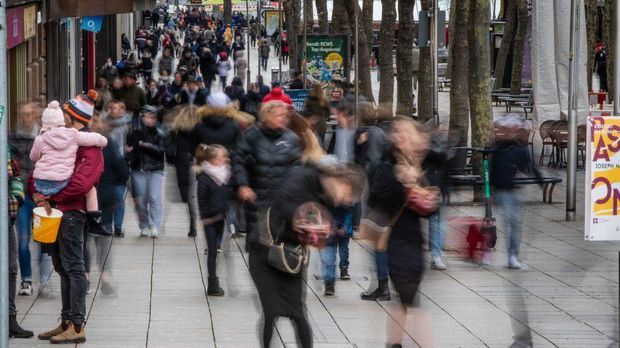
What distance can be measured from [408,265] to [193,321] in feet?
9.77

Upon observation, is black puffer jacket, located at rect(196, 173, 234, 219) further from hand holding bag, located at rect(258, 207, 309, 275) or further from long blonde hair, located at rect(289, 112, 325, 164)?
hand holding bag, located at rect(258, 207, 309, 275)

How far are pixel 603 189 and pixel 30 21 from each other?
13.0m

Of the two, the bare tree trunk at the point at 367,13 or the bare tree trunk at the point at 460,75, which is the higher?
the bare tree trunk at the point at 367,13

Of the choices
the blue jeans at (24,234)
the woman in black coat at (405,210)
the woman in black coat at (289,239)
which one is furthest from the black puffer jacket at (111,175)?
the woman in black coat at (289,239)

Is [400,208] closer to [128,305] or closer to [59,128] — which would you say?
[59,128]

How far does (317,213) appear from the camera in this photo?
8977 mm

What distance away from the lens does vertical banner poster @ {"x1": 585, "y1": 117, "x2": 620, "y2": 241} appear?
13.4 m

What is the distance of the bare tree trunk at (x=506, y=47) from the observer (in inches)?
1882

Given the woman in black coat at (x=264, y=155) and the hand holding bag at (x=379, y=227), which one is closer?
the hand holding bag at (x=379, y=227)

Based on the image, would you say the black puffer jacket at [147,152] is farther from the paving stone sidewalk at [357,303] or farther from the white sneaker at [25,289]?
the white sneaker at [25,289]

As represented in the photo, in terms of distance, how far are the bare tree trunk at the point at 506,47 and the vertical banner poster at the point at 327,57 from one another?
16.6 metres

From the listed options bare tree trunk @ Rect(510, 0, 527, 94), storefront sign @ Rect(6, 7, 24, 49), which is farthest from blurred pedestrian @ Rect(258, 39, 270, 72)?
storefront sign @ Rect(6, 7, 24, 49)

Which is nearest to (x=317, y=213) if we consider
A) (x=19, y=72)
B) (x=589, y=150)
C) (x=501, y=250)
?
(x=589, y=150)

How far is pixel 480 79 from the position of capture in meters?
23.0
